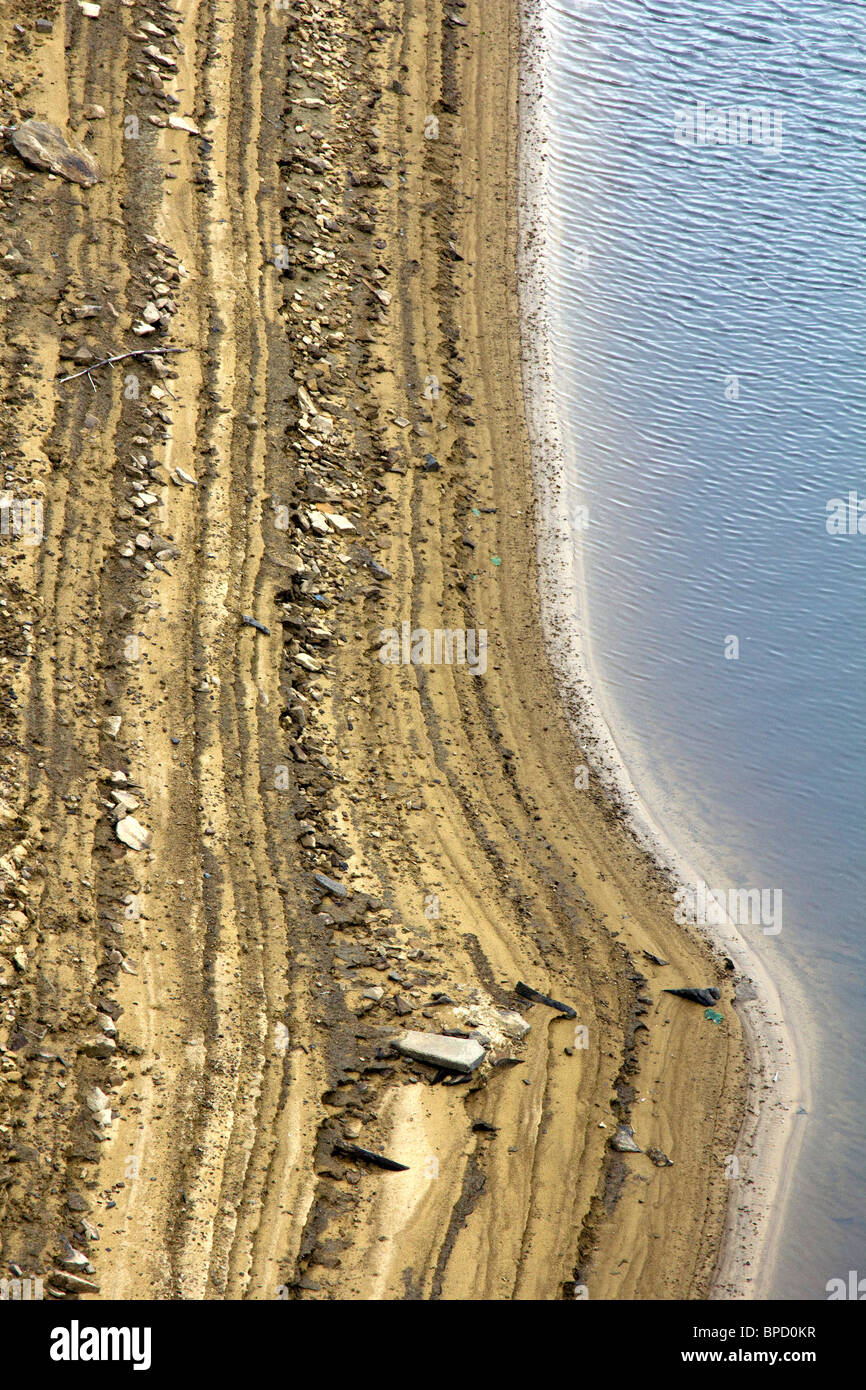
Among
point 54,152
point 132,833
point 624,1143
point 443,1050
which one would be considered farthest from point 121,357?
point 624,1143

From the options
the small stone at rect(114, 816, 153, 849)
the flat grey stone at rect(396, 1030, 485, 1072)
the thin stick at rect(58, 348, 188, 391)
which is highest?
the thin stick at rect(58, 348, 188, 391)

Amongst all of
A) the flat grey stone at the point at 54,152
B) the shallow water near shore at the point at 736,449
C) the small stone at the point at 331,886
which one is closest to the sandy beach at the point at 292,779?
the small stone at the point at 331,886

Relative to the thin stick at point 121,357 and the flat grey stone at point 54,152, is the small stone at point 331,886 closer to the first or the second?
the thin stick at point 121,357

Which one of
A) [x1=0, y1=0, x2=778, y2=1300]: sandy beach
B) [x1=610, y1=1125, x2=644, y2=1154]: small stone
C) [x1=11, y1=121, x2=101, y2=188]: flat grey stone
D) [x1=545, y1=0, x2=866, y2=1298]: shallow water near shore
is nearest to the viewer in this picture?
[x1=0, y1=0, x2=778, y2=1300]: sandy beach

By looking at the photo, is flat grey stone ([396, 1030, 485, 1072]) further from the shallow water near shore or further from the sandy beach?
the shallow water near shore

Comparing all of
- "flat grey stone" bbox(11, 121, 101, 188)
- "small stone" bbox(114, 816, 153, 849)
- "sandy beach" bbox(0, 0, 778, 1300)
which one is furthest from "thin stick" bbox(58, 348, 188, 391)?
"small stone" bbox(114, 816, 153, 849)
